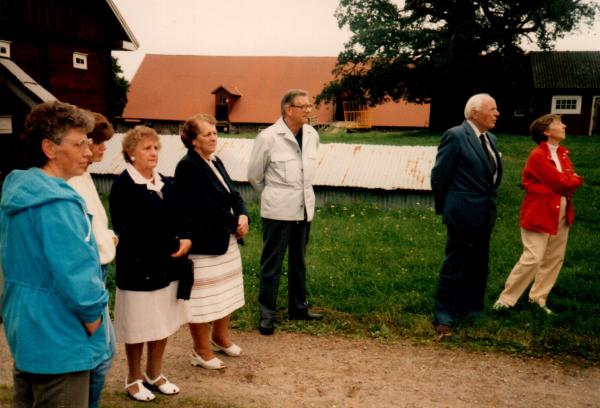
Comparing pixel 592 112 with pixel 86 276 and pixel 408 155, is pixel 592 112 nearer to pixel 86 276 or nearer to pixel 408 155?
pixel 408 155

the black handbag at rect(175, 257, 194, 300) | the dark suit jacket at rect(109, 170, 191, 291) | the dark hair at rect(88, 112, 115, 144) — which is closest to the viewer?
the dark suit jacket at rect(109, 170, 191, 291)

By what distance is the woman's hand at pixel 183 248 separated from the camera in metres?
4.05

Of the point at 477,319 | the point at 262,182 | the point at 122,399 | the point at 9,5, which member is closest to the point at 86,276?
the point at 122,399

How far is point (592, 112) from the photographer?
32.3m

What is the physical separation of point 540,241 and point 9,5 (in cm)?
1722

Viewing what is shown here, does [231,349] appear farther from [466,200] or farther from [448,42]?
[448,42]

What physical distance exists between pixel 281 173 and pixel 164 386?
2.35 m

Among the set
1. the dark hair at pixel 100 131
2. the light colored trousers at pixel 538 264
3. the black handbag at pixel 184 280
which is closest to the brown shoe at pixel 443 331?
the light colored trousers at pixel 538 264

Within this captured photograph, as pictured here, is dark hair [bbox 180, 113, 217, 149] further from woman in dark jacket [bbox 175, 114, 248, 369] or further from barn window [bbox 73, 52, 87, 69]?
barn window [bbox 73, 52, 87, 69]

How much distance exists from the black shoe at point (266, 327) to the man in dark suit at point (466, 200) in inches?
65.5

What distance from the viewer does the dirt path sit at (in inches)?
163

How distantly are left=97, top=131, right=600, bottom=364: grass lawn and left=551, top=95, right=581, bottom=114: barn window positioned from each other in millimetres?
24021

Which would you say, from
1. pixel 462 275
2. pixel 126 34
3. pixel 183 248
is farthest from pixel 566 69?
pixel 183 248

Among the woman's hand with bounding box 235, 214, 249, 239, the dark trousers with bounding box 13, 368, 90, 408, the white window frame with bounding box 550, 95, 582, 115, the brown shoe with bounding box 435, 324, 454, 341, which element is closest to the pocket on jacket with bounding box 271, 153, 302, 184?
the woman's hand with bounding box 235, 214, 249, 239
